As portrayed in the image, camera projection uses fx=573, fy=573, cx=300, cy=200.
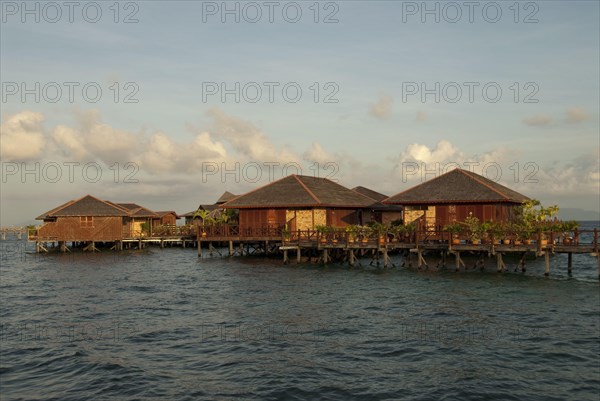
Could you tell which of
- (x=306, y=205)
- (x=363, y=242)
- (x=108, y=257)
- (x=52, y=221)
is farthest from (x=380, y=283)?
(x=52, y=221)

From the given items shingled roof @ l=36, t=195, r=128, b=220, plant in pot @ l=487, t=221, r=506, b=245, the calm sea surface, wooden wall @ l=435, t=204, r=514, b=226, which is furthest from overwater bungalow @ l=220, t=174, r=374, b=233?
shingled roof @ l=36, t=195, r=128, b=220

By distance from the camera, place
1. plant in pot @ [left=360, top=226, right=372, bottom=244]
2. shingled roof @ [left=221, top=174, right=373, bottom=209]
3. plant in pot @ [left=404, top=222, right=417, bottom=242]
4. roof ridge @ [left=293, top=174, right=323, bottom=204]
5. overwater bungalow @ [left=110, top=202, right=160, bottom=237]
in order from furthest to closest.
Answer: overwater bungalow @ [left=110, top=202, right=160, bottom=237] → shingled roof @ [left=221, top=174, right=373, bottom=209] → roof ridge @ [left=293, top=174, right=323, bottom=204] → plant in pot @ [left=360, top=226, right=372, bottom=244] → plant in pot @ [left=404, top=222, right=417, bottom=242]

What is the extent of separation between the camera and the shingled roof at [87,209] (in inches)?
2254

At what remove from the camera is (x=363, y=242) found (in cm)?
3750

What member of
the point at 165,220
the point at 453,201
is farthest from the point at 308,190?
the point at 165,220

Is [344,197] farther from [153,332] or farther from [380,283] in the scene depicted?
[153,332]

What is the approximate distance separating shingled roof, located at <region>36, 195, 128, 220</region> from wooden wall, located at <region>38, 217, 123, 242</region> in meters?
0.81

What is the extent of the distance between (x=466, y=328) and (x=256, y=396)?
941 centimetres

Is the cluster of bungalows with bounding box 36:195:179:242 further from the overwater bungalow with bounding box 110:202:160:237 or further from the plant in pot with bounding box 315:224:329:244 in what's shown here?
the plant in pot with bounding box 315:224:329:244

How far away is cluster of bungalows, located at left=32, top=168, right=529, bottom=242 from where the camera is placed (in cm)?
4025

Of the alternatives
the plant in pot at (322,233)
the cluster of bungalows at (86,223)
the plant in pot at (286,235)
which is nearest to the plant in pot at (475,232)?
the plant in pot at (322,233)

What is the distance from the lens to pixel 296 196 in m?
45.2

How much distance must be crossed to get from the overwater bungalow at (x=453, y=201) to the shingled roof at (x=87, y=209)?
30.0 m

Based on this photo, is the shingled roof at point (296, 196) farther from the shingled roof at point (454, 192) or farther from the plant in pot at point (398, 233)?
the plant in pot at point (398, 233)
